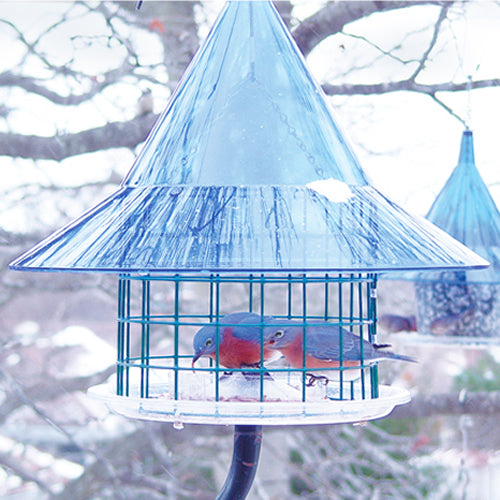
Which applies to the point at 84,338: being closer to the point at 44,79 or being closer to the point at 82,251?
the point at 44,79

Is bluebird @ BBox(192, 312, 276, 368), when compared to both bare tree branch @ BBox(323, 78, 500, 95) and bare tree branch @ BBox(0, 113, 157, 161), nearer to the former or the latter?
bare tree branch @ BBox(0, 113, 157, 161)

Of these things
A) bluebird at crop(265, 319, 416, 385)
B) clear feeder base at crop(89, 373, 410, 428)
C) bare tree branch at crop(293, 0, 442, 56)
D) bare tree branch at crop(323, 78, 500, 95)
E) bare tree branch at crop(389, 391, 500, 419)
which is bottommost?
bare tree branch at crop(389, 391, 500, 419)

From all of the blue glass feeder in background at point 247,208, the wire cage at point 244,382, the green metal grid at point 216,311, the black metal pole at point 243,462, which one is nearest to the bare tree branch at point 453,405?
the green metal grid at point 216,311

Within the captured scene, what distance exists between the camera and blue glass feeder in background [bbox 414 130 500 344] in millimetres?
4930

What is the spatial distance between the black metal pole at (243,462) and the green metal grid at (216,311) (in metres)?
0.12

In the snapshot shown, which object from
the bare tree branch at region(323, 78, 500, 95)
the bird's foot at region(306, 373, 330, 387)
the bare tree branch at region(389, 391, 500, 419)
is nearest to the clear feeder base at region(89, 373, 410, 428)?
the bird's foot at region(306, 373, 330, 387)

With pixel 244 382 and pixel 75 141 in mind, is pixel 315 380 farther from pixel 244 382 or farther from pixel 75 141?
pixel 75 141

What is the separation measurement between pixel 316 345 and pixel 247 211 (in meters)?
0.79

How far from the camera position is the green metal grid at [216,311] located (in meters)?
2.62

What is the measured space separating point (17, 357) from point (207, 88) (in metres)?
6.08

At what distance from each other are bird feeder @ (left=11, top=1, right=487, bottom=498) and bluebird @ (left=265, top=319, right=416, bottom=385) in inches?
1.8

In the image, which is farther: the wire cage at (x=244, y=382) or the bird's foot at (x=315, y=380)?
the bird's foot at (x=315, y=380)

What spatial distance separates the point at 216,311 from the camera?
276 cm

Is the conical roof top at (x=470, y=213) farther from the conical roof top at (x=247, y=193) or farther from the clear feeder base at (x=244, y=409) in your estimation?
the conical roof top at (x=247, y=193)
